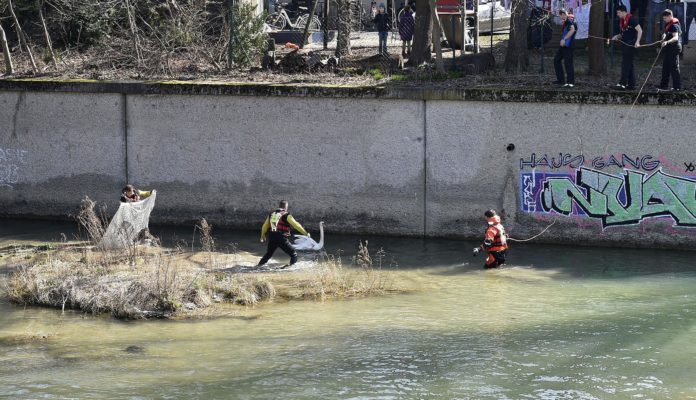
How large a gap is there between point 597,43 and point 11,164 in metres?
13.5

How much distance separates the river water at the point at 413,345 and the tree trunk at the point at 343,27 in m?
9.10

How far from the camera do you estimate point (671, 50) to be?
2055cm

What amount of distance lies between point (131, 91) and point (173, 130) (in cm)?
127

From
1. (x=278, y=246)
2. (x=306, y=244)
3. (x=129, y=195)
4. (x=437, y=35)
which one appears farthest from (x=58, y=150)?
(x=437, y=35)

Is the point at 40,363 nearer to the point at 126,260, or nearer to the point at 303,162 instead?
the point at 126,260

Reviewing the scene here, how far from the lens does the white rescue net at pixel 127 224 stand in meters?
19.8

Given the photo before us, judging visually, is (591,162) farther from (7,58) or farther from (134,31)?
(7,58)

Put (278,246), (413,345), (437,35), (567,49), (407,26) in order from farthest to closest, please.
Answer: (407,26) < (437,35) < (567,49) < (278,246) < (413,345)

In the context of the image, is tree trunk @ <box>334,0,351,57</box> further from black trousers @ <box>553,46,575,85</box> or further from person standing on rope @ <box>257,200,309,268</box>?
person standing on rope @ <box>257,200,309,268</box>

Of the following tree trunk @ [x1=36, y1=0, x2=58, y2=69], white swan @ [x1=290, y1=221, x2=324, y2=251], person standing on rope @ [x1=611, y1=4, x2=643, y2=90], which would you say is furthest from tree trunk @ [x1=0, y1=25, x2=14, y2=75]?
Answer: person standing on rope @ [x1=611, y1=4, x2=643, y2=90]

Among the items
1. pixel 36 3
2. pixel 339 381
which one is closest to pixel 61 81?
pixel 36 3

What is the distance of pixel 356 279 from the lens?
18297 mm

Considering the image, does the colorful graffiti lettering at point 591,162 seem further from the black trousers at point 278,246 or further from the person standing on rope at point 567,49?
the black trousers at point 278,246

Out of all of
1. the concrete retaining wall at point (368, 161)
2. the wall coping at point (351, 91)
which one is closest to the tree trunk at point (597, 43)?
the wall coping at point (351, 91)
